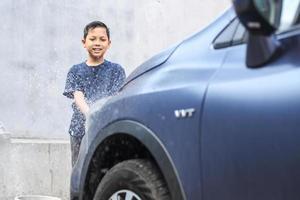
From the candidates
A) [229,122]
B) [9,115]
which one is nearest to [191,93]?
[229,122]

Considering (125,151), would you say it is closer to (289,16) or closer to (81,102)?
(289,16)

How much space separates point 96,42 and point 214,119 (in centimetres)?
270

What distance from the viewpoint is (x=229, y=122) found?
2604 mm

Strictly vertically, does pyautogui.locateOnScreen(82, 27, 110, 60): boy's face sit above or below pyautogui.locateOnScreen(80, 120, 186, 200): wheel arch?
above

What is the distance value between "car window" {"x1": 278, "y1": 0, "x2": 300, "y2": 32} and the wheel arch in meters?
0.87

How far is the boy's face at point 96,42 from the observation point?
5.21m

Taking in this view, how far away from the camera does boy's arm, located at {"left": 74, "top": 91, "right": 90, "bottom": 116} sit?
495 cm

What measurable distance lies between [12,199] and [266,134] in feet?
15.4

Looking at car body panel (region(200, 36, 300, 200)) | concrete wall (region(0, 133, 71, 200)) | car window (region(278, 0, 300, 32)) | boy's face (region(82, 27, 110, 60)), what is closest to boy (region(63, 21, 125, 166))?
boy's face (region(82, 27, 110, 60))

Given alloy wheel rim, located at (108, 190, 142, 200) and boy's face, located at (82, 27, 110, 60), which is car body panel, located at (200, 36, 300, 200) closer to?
alloy wheel rim, located at (108, 190, 142, 200)

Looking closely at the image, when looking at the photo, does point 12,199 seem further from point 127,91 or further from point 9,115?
point 127,91

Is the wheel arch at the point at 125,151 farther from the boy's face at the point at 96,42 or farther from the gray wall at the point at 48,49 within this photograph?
the gray wall at the point at 48,49

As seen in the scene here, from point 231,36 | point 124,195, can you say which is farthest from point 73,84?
point 231,36

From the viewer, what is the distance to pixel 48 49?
7742 mm
